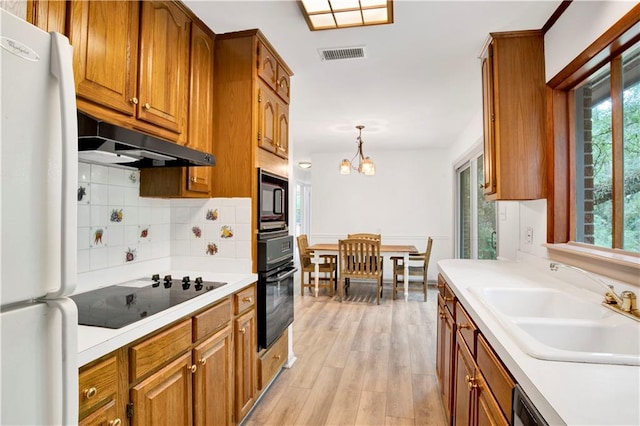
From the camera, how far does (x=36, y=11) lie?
1.14 meters

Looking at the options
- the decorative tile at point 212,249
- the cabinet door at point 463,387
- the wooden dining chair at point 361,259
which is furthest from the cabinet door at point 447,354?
the wooden dining chair at point 361,259

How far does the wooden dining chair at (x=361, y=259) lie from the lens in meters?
4.62

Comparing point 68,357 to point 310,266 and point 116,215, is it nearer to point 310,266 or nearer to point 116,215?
point 116,215

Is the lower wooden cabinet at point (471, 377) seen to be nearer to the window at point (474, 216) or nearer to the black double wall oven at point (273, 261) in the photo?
the black double wall oven at point (273, 261)

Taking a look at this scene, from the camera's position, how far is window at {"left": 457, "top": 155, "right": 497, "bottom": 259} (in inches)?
143

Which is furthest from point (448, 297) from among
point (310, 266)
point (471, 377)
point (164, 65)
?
point (310, 266)

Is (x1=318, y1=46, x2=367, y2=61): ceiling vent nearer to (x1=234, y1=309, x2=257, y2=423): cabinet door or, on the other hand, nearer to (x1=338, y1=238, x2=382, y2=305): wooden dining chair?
(x1=234, y1=309, x2=257, y2=423): cabinet door

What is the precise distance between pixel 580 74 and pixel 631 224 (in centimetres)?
86

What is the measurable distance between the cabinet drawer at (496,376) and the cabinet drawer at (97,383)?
120 centimetres

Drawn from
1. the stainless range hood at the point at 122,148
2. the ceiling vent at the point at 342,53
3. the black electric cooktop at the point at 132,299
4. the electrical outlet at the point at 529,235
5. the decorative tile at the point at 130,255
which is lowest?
the black electric cooktop at the point at 132,299

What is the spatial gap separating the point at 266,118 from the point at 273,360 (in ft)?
5.61

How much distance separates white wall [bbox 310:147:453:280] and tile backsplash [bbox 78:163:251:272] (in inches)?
170

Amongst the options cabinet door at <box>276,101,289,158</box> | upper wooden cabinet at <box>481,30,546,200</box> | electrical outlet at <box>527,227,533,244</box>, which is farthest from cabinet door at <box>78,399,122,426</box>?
electrical outlet at <box>527,227,533,244</box>

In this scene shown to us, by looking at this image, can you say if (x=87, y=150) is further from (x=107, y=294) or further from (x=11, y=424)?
(x=11, y=424)
